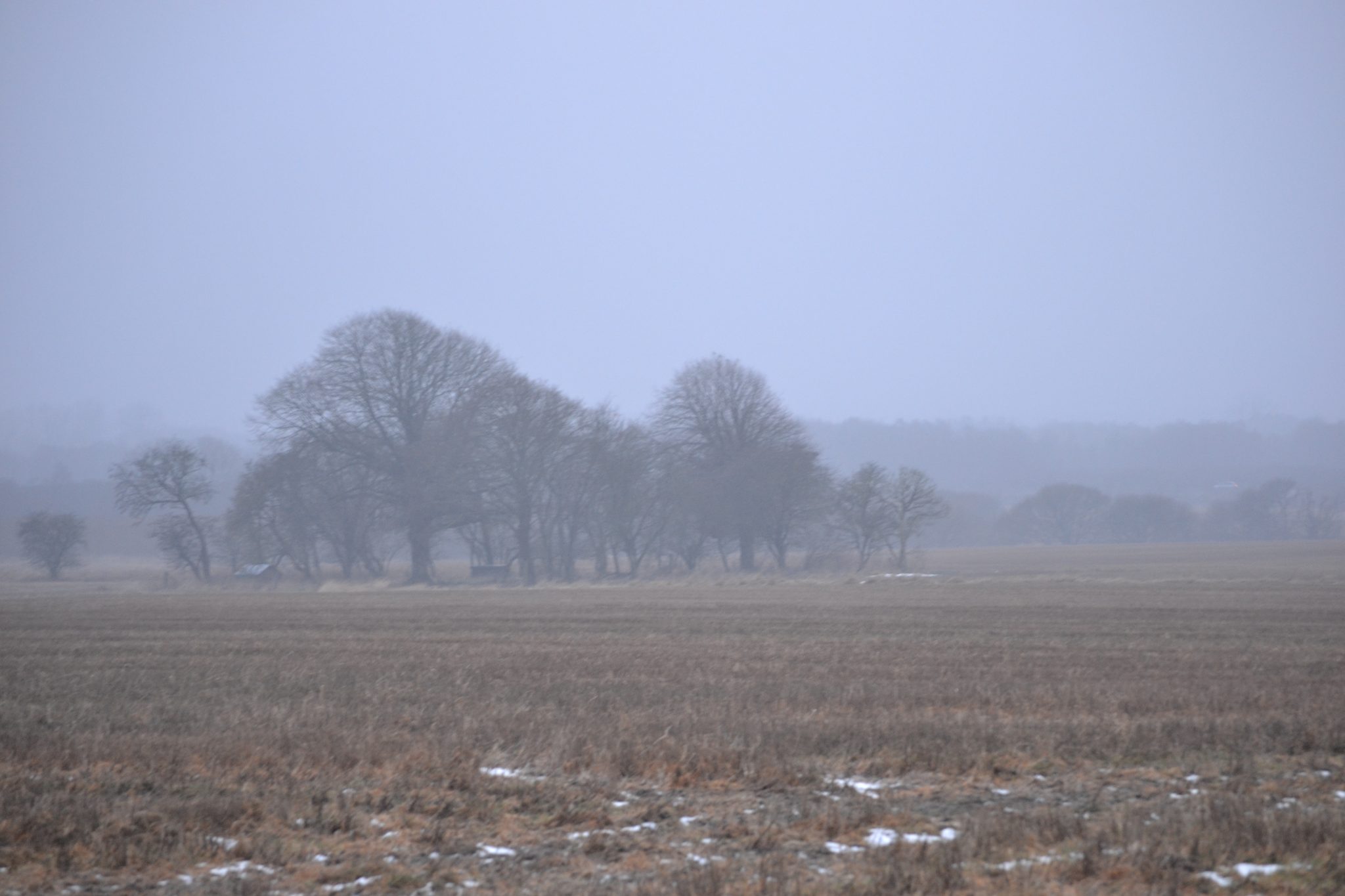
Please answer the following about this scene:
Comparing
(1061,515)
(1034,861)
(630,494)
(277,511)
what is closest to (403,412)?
(277,511)

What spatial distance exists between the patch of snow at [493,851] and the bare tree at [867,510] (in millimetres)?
53685

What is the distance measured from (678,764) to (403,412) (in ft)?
156

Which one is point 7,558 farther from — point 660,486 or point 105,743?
point 105,743

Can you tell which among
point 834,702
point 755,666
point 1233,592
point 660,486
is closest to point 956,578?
point 1233,592

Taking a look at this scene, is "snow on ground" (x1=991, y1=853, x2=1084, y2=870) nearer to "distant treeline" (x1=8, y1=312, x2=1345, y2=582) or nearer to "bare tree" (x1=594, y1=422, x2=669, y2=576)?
"distant treeline" (x1=8, y1=312, x2=1345, y2=582)

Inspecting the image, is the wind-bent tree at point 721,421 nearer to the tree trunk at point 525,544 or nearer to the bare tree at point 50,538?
the tree trunk at point 525,544

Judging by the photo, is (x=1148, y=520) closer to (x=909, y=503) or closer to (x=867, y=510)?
(x=909, y=503)

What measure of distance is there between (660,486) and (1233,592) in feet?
106

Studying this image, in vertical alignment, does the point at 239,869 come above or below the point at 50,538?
below

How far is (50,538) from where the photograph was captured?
215 feet

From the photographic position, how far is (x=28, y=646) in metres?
21.0

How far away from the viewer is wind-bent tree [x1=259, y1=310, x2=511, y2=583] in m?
52.9

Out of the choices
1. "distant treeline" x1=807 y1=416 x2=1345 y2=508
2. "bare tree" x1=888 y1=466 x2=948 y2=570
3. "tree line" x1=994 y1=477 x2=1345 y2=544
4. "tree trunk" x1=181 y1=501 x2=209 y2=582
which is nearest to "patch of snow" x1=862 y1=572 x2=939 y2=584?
"bare tree" x1=888 y1=466 x2=948 y2=570

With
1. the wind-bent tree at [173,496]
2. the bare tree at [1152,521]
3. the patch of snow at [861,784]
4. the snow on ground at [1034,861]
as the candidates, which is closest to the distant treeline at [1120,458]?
the bare tree at [1152,521]
